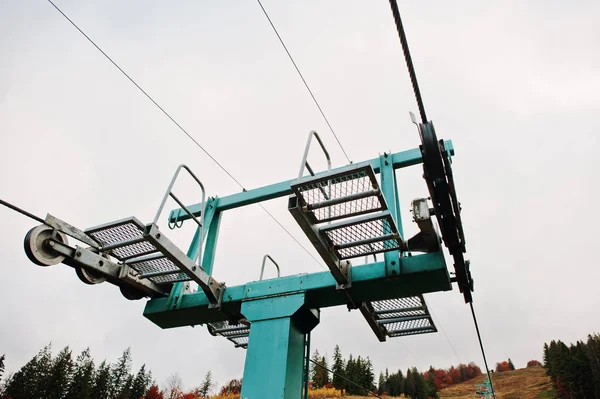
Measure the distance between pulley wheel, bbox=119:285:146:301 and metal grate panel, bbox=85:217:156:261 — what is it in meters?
0.69

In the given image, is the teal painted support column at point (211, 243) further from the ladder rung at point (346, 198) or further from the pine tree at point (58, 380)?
the pine tree at point (58, 380)

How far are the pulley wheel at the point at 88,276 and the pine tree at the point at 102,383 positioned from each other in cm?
6895

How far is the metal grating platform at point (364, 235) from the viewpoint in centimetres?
435

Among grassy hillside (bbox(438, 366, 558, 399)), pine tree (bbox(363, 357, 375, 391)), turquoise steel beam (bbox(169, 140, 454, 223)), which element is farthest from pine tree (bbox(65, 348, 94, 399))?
grassy hillside (bbox(438, 366, 558, 399))

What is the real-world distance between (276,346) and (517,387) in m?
136

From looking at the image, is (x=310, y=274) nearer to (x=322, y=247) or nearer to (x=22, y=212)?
(x=322, y=247)

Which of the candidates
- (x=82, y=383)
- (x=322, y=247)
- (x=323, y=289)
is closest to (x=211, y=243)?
(x=323, y=289)

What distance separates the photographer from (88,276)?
17.6ft

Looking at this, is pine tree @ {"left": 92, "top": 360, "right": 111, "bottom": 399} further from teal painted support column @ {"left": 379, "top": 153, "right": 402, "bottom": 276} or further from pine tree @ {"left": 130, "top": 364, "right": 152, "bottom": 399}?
teal painted support column @ {"left": 379, "top": 153, "right": 402, "bottom": 276}

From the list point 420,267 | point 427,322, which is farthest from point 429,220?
point 427,322

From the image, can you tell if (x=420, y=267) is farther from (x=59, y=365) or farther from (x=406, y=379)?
(x=406, y=379)

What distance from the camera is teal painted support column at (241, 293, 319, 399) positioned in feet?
15.6

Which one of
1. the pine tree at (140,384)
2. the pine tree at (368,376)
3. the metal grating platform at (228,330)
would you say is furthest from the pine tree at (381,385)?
the metal grating platform at (228,330)

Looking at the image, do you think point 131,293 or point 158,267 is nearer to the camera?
point 158,267
